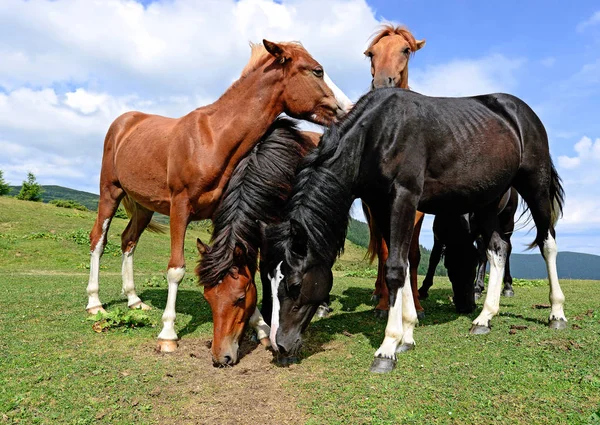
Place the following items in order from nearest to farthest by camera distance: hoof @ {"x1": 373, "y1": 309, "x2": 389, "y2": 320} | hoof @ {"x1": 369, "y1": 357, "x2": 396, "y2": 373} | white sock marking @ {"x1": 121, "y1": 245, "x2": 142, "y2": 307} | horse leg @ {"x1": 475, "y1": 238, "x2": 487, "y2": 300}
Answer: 1. hoof @ {"x1": 369, "y1": 357, "x2": 396, "y2": 373}
2. hoof @ {"x1": 373, "y1": 309, "x2": 389, "y2": 320}
3. white sock marking @ {"x1": 121, "y1": 245, "x2": 142, "y2": 307}
4. horse leg @ {"x1": 475, "y1": 238, "x2": 487, "y2": 300}

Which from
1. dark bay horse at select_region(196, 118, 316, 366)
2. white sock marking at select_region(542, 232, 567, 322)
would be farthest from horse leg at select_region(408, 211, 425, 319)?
dark bay horse at select_region(196, 118, 316, 366)

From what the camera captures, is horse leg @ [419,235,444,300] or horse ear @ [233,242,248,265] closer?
horse ear @ [233,242,248,265]

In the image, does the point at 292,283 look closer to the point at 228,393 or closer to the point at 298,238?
the point at 298,238

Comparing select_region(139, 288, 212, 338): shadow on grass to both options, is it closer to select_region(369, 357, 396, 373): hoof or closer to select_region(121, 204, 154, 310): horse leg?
select_region(121, 204, 154, 310): horse leg

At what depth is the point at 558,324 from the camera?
4887 mm

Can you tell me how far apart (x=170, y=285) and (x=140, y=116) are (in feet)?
11.6

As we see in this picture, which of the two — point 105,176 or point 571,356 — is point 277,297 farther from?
point 105,176

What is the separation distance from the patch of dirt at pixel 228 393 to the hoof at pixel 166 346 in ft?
0.38

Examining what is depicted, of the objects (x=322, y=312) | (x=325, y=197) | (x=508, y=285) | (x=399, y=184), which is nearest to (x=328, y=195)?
(x=325, y=197)

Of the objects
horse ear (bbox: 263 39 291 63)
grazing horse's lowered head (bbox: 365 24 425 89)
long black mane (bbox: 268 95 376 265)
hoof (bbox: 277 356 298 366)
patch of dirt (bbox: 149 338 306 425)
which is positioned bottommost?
patch of dirt (bbox: 149 338 306 425)

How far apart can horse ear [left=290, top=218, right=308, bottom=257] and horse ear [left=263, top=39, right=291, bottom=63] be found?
2031 millimetres

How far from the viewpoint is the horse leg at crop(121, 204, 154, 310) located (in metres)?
6.70

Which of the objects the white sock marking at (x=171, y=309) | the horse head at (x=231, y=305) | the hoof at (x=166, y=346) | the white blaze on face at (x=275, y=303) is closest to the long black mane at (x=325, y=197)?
the white blaze on face at (x=275, y=303)

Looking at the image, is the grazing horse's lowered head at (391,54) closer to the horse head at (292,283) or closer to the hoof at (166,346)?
the horse head at (292,283)
